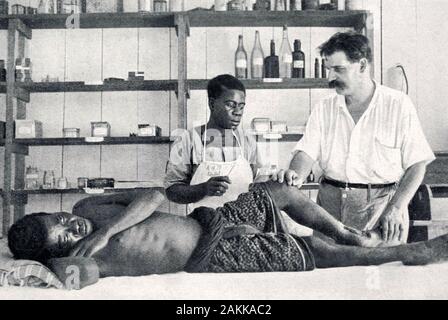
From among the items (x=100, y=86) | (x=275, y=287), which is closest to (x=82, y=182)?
(x=100, y=86)

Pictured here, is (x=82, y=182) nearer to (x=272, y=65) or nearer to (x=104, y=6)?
(x=104, y=6)

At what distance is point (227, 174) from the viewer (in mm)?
2260

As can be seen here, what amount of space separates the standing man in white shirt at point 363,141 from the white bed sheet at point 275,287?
22.5 inches

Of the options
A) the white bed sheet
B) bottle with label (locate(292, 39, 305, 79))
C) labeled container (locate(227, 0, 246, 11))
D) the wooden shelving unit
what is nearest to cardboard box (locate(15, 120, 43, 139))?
the wooden shelving unit

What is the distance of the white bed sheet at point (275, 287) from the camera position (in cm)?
125

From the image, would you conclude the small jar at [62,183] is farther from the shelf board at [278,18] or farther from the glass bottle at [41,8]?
the shelf board at [278,18]

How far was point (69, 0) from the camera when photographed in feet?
11.0

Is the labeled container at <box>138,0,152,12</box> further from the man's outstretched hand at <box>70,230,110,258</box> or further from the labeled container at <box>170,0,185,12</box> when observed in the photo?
the man's outstretched hand at <box>70,230,110,258</box>

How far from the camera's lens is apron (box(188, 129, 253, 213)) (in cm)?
222

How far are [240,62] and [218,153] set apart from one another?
120cm

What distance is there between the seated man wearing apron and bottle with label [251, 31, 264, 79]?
1094 millimetres

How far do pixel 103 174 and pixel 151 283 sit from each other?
2203 millimetres
